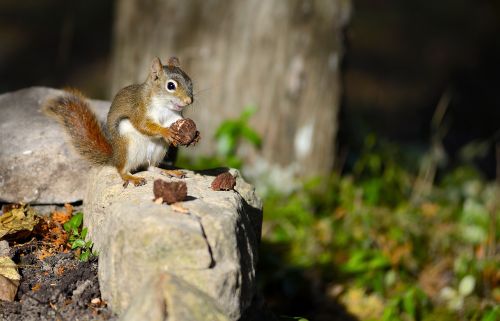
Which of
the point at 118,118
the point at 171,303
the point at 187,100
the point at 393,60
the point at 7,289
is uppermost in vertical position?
the point at 187,100

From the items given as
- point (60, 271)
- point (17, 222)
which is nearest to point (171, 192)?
point (60, 271)

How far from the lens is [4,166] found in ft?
9.37

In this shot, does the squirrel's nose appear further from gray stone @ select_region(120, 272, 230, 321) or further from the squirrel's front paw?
gray stone @ select_region(120, 272, 230, 321)

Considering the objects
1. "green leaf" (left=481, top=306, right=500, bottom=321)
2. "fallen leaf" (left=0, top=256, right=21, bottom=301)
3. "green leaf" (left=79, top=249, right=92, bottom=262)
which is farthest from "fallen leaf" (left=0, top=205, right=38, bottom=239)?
"green leaf" (left=481, top=306, right=500, bottom=321)

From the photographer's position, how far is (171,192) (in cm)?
221

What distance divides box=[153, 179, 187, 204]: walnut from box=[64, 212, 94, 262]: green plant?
39 cm

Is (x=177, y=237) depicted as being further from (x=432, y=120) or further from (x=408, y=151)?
(x=432, y=120)

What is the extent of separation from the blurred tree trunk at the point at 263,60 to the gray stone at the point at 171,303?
102 inches

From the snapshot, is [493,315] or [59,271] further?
[493,315]

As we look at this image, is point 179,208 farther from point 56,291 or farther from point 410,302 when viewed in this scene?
point 410,302

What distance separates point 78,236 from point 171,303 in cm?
78

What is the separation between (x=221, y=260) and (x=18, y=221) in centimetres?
92

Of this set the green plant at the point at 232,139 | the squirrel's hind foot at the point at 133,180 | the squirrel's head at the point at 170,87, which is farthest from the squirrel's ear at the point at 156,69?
the green plant at the point at 232,139

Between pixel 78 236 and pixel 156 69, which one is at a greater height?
pixel 156 69
